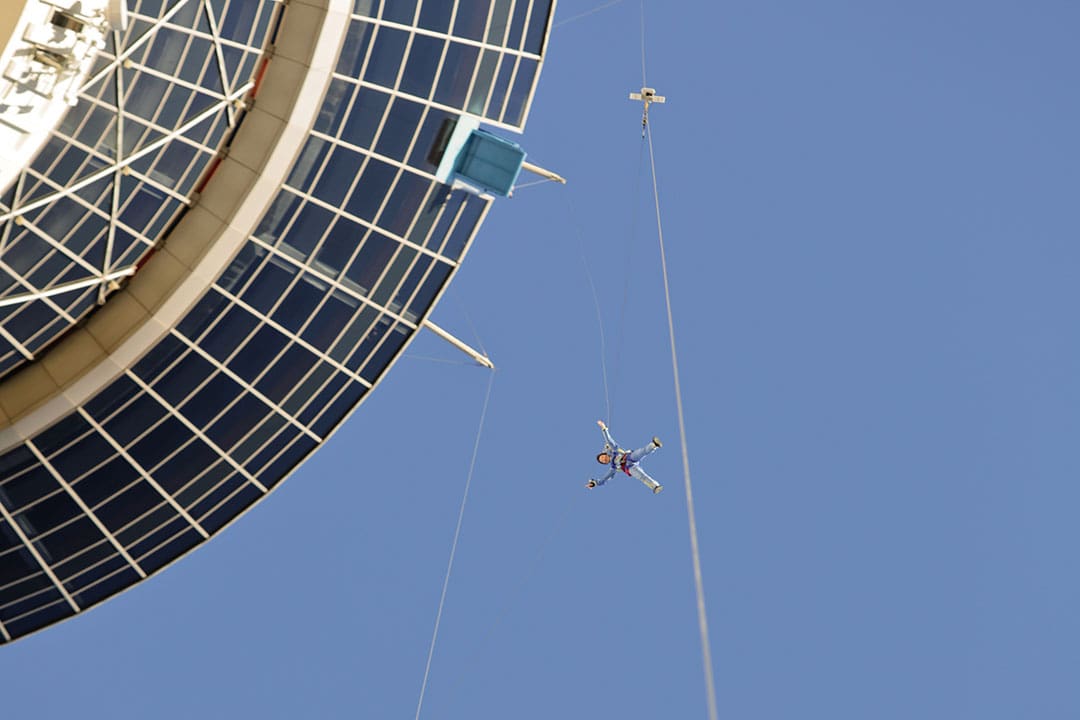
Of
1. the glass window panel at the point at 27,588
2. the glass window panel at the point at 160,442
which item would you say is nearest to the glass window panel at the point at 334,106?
the glass window panel at the point at 160,442

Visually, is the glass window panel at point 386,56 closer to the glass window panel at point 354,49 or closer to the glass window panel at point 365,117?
the glass window panel at point 354,49

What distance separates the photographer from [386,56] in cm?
4772

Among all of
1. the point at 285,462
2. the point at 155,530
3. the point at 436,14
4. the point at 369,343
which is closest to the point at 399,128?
the point at 436,14

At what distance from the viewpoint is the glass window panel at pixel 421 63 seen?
48156mm

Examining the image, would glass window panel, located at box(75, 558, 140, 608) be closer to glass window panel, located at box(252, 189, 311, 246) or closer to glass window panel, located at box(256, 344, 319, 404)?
glass window panel, located at box(256, 344, 319, 404)

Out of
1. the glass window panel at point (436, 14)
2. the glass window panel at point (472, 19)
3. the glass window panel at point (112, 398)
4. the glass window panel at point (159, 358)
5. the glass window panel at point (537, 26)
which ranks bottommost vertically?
the glass window panel at point (112, 398)

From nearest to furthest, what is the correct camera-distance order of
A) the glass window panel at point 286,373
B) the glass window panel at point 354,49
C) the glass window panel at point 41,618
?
1. the glass window panel at point 354,49
2. the glass window panel at point 286,373
3. the glass window panel at point 41,618

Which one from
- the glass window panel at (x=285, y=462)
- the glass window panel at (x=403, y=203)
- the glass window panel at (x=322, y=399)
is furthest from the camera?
the glass window panel at (x=285, y=462)

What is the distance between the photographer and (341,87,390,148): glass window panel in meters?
47.8

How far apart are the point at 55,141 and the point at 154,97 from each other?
3.43 metres

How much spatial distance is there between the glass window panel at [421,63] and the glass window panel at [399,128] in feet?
1.78

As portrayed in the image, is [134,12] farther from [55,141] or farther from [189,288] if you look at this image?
[189,288]

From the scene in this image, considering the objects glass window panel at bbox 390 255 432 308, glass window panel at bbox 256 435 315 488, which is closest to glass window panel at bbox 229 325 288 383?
glass window panel at bbox 256 435 315 488

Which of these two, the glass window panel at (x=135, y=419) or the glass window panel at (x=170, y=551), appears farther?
the glass window panel at (x=170, y=551)
